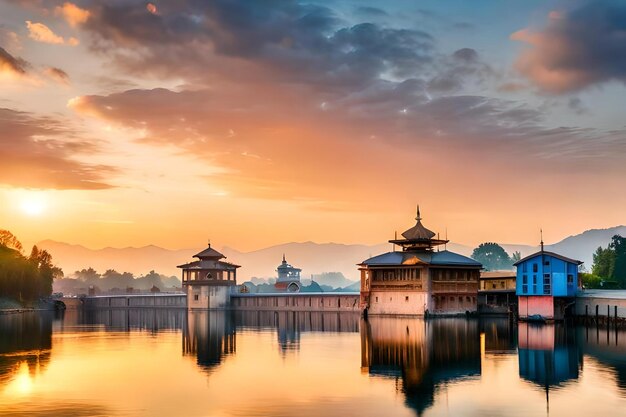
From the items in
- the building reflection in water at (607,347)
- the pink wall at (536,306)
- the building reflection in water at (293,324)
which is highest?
the pink wall at (536,306)

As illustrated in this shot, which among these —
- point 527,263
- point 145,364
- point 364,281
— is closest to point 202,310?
point 364,281

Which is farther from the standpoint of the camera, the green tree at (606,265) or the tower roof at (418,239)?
the green tree at (606,265)

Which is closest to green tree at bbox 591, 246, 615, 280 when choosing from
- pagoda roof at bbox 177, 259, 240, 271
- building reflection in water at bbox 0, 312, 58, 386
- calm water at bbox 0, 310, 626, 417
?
pagoda roof at bbox 177, 259, 240, 271

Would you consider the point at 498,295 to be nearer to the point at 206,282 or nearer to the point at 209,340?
the point at 209,340

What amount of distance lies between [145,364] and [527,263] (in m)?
48.1

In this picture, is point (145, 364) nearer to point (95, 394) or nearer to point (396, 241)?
point (95, 394)

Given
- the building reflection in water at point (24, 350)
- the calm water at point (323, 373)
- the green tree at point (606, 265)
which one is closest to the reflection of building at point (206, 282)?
the building reflection in water at point (24, 350)

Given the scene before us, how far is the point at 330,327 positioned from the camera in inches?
3223

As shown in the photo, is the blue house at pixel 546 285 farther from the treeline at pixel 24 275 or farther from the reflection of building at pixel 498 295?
the treeline at pixel 24 275

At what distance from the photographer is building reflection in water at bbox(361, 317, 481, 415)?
39.2 meters

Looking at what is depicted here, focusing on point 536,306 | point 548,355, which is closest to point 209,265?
point 536,306

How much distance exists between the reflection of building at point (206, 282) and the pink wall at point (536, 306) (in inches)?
1905

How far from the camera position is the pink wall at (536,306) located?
8212 centimetres

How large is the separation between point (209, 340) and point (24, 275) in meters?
86.1
